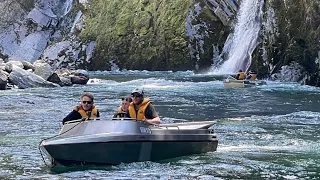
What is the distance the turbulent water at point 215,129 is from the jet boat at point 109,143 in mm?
236

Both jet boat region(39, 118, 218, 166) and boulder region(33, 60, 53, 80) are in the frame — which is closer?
jet boat region(39, 118, 218, 166)

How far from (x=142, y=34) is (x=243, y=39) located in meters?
21.6

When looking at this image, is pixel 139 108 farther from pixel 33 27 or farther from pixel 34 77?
pixel 33 27

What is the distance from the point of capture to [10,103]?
3619 cm

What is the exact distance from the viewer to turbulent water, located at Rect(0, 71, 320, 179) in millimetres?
15680

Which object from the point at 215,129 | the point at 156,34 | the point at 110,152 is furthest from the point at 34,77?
the point at 110,152

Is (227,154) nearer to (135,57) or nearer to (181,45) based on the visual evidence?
(181,45)

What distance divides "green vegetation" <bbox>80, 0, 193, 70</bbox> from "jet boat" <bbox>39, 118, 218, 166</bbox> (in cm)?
6243

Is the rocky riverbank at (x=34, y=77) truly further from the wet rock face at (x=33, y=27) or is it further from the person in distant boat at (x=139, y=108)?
the wet rock face at (x=33, y=27)

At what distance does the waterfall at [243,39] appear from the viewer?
63656 mm

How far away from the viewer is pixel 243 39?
66.1 metres

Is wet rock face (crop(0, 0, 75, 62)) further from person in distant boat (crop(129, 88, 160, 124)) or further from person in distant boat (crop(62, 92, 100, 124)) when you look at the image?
person in distant boat (crop(129, 88, 160, 124))

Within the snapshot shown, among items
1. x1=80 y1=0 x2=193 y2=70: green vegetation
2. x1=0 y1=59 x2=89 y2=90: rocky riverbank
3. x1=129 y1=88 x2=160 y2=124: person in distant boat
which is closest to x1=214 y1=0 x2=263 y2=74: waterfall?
x1=80 y1=0 x2=193 y2=70: green vegetation

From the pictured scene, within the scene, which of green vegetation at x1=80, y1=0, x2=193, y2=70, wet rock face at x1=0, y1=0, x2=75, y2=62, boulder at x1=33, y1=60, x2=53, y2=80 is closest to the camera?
boulder at x1=33, y1=60, x2=53, y2=80
